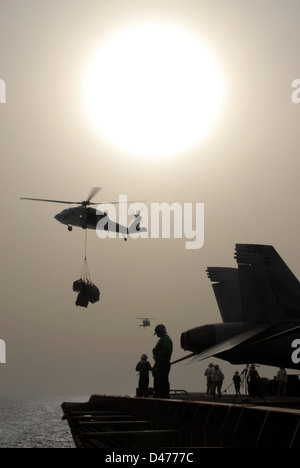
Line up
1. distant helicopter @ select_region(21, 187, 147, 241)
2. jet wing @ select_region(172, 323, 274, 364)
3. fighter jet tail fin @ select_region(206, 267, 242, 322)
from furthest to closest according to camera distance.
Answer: distant helicopter @ select_region(21, 187, 147, 241) < fighter jet tail fin @ select_region(206, 267, 242, 322) < jet wing @ select_region(172, 323, 274, 364)

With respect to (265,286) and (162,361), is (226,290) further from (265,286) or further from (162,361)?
(162,361)

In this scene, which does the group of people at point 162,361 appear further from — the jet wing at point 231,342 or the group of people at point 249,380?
the group of people at point 249,380

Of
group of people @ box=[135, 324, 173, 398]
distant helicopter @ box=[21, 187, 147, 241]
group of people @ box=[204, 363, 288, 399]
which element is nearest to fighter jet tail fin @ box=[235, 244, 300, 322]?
group of people @ box=[204, 363, 288, 399]

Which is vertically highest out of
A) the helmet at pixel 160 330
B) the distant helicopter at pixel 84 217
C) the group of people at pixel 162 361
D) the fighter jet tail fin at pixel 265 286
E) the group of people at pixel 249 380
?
the distant helicopter at pixel 84 217

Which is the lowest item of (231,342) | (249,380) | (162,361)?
(249,380)

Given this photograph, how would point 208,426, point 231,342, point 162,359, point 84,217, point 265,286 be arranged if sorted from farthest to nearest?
point 84,217 < point 265,286 < point 231,342 < point 162,359 < point 208,426

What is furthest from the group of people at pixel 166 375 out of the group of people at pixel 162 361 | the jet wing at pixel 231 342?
the jet wing at pixel 231 342

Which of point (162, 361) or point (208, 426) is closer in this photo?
point (208, 426)

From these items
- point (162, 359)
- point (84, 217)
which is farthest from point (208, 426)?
point (84, 217)

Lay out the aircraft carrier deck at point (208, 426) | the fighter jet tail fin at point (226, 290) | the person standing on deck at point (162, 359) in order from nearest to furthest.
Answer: the aircraft carrier deck at point (208, 426) < the person standing on deck at point (162, 359) < the fighter jet tail fin at point (226, 290)

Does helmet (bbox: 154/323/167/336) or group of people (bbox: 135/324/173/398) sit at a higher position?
helmet (bbox: 154/323/167/336)

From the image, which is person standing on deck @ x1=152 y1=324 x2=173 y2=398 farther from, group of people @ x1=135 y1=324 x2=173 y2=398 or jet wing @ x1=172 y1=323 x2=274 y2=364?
jet wing @ x1=172 y1=323 x2=274 y2=364

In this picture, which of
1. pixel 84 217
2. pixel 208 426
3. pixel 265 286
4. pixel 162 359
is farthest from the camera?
pixel 84 217
